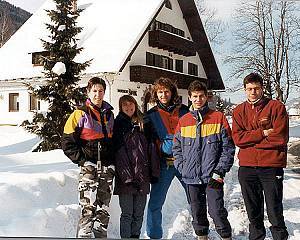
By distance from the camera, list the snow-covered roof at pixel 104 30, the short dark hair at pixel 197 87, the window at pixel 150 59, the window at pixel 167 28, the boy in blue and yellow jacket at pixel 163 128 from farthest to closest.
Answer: the window at pixel 150 59
the window at pixel 167 28
the snow-covered roof at pixel 104 30
the boy in blue and yellow jacket at pixel 163 128
the short dark hair at pixel 197 87

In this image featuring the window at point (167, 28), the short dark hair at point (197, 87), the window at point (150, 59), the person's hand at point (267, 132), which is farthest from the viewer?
the window at point (150, 59)

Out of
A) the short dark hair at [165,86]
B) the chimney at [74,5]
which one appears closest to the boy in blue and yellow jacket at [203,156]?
the short dark hair at [165,86]

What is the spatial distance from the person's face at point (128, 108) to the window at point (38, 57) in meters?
0.62

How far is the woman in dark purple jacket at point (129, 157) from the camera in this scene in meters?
2.33

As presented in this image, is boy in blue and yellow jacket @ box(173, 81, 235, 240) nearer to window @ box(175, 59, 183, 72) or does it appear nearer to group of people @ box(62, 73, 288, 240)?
group of people @ box(62, 73, 288, 240)

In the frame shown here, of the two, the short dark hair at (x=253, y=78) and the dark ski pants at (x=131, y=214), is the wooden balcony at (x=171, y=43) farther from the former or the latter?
the dark ski pants at (x=131, y=214)

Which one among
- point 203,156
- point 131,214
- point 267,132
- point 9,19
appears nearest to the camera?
point 267,132

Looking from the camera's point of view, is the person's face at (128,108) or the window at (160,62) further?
the window at (160,62)

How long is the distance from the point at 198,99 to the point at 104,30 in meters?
0.71

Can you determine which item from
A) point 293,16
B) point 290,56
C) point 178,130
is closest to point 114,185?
point 178,130

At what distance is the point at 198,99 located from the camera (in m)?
2.27

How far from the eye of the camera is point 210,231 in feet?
7.99

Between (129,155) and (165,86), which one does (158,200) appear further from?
(165,86)

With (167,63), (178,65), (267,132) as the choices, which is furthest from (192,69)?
(267,132)
